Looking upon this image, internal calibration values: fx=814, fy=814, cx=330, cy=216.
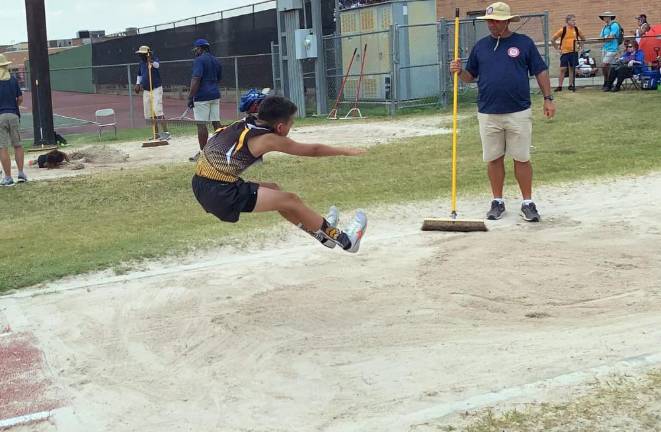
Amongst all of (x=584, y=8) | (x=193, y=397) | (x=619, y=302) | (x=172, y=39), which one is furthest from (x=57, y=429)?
(x=172, y=39)

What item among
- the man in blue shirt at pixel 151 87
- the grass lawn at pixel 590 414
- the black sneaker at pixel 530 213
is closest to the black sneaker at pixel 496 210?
the black sneaker at pixel 530 213

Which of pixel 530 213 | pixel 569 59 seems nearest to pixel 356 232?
pixel 530 213

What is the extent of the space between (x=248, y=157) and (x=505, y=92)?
372 cm

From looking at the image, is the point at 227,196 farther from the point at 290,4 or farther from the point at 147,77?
the point at 290,4

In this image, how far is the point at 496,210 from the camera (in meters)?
8.89

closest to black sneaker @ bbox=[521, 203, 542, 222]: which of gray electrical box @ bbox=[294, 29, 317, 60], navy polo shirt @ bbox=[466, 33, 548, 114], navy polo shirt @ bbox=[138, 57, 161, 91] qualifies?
navy polo shirt @ bbox=[466, 33, 548, 114]

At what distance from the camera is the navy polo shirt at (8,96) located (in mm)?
12586

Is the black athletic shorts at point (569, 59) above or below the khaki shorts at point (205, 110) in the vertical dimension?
above

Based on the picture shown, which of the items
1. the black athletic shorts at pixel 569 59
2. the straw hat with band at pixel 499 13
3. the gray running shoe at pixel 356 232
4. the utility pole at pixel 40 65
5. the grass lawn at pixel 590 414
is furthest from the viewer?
the black athletic shorts at pixel 569 59

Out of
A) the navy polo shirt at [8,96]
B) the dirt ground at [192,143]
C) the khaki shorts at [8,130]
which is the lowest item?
the dirt ground at [192,143]

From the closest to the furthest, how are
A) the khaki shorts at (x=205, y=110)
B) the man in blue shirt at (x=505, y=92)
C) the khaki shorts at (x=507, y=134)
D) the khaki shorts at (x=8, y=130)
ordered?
1. the man in blue shirt at (x=505, y=92)
2. the khaki shorts at (x=507, y=134)
3. the khaki shorts at (x=8, y=130)
4. the khaki shorts at (x=205, y=110)

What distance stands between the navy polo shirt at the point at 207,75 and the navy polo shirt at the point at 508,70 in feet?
20.7

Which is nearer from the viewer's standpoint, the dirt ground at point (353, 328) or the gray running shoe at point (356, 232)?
the dirt ground at point (353, 328)

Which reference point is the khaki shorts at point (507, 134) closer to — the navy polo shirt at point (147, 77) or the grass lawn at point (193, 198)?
the grass lawn at point (193, 198)
